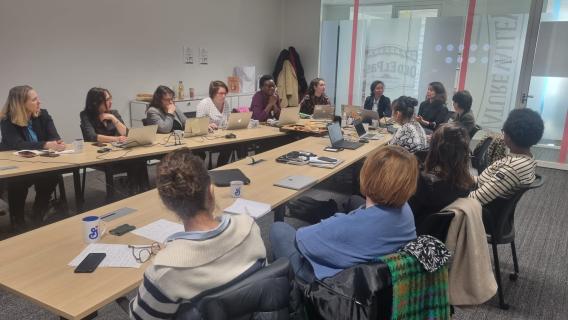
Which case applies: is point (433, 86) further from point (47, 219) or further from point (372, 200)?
point (47, 219)

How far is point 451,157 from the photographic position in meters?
2.32

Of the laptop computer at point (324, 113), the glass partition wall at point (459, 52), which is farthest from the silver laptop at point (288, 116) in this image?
the glass partition wall at point (459, 52)

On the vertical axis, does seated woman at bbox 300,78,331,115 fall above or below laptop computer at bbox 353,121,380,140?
above

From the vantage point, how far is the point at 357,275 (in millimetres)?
1439

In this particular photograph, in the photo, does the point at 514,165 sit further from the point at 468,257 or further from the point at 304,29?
the point at 304,29

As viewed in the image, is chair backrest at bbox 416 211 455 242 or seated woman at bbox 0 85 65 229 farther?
seated woman at bbox 0 85 65 229

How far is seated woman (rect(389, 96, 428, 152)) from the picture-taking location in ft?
12.4

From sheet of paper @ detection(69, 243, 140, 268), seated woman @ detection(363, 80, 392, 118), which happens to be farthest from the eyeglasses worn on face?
seated woman @ detection(363, 80, 392, 118)

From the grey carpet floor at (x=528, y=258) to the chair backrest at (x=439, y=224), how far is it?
2.45 ft

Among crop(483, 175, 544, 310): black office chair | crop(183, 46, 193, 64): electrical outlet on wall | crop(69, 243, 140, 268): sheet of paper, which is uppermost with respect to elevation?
crop(183, 46, 193, 64): electrical outlet on wall

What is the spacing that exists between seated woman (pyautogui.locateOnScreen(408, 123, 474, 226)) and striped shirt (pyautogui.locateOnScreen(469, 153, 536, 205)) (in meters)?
0.26

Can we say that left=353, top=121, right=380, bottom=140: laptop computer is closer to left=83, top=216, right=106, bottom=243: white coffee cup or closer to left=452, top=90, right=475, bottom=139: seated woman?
left=452, top=90, right=475, bottom=139: seated woman

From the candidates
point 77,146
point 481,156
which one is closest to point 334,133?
point 481,156

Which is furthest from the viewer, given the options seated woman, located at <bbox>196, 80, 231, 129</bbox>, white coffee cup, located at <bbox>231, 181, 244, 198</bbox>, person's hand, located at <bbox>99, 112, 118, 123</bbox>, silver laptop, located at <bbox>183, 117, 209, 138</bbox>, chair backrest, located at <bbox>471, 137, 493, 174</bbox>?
seated woman, located at <bbox>196, 80, 231, 129</bbox>
